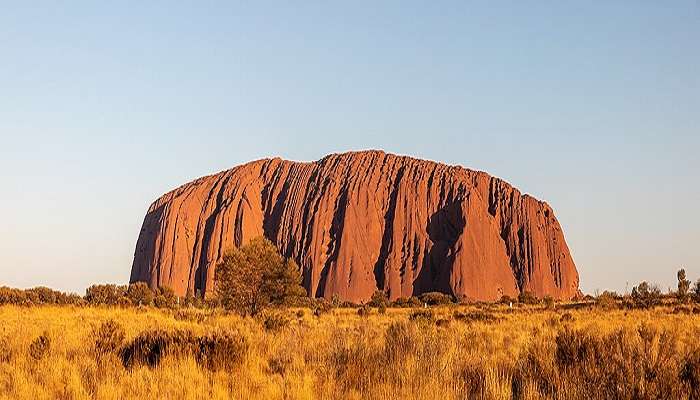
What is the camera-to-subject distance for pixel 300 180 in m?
118

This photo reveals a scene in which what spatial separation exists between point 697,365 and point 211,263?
102529 mm

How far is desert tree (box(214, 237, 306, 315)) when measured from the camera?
3909cm

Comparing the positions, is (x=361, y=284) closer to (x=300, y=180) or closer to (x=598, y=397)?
(x=300, y=180)

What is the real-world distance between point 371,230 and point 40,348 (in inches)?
3808

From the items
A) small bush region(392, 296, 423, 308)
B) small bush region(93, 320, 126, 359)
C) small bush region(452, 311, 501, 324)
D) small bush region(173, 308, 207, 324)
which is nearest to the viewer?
small bush region(93, 320, 126, 359)

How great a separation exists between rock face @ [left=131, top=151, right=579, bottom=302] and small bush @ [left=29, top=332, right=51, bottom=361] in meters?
85.6

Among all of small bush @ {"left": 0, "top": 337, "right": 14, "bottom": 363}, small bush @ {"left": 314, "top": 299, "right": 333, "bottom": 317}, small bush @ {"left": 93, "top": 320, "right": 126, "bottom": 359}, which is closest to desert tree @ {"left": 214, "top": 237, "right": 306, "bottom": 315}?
small bush @ {"left": 314, "top": 299, "right": 333, "bottom": 317}

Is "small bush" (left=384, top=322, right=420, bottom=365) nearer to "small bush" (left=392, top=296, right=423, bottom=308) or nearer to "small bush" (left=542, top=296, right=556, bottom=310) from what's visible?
"small bush" (left=542, top=296, right=556, bottom=310)

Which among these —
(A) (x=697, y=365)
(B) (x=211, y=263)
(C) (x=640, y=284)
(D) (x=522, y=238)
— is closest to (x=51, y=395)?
(A) (x=697, y=365)

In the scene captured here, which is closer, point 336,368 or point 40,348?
point 336,368

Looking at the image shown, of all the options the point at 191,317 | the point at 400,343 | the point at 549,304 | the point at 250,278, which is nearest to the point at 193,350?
the point at 400,343

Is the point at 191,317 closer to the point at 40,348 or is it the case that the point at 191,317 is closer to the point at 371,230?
the point at 40,348

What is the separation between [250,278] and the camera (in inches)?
1582

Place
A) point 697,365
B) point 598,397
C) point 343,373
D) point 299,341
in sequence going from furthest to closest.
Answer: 1. point 299,341
2. point 343,373
3. point 697,365
4. point 598,397
